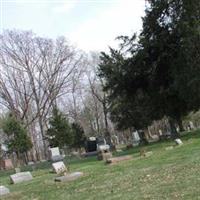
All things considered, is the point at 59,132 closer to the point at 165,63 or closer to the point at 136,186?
the point at 165,63

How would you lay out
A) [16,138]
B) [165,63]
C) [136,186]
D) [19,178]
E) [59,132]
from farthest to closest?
[16,138] → [59,132] → [165,63] → [19,178] → [136,186]

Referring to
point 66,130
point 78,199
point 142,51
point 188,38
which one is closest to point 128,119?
point 66,130

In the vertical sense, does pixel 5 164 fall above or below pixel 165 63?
below

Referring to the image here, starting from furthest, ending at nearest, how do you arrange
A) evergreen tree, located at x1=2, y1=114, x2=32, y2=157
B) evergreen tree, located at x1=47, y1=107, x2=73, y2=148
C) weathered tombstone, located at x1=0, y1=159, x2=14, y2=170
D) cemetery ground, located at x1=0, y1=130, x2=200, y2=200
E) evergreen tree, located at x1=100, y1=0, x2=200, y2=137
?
weathered tombstone, located at x1=0, y1=159, x2=14, y2=170, evergreen tree, located at x1=2, y1=114, x2=32, y2=157, evergreen tree, located at x1=47, y1=107, x2=73, y2=148, evergreen tree, located at x1=100, y1=0, x2=200, y2=137, cemetery ground, located at x1=0, y1=130, x2=200, y2=200

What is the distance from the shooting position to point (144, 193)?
932cm

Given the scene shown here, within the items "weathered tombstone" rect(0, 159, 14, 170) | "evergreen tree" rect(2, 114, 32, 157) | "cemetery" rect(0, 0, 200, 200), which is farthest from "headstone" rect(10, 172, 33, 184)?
"weathered tombstone" rect(0, 159, 14, 170)

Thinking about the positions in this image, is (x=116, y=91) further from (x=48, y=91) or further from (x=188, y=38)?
(x=48, y=91)

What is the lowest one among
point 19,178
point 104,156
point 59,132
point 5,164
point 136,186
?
point 136,186

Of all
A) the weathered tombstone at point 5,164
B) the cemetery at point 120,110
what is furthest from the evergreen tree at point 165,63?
the weathered tombstone at point 5,164

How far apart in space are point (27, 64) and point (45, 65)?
2.37 meters

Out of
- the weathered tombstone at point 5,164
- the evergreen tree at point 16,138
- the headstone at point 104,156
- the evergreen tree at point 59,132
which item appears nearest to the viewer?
the headstone at point 104,156

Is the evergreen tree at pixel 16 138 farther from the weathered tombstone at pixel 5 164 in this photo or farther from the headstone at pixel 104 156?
the headstone at pixel 104 156

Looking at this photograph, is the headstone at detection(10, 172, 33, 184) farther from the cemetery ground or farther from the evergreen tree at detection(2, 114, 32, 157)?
the evergreen tree at detection(2, 114, 32, 157)

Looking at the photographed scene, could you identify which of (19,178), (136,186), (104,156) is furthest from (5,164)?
(136,186)
